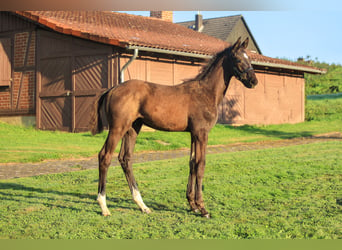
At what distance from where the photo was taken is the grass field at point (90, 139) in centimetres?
1385

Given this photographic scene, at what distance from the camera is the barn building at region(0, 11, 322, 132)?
61.6 feet

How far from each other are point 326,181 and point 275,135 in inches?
457

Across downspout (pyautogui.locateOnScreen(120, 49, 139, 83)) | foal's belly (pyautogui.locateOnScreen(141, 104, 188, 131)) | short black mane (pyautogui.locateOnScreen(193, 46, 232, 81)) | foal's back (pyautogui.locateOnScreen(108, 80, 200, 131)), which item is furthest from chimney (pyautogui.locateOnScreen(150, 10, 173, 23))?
foal's belly (pyautogui.locateOnScreen(141, 104, 188, 131))

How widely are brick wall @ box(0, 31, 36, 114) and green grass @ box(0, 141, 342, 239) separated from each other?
11415mm

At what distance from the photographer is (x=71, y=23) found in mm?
20156

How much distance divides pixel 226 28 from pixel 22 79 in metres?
26.8

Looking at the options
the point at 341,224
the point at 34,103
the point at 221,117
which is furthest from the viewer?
the point at 221,117

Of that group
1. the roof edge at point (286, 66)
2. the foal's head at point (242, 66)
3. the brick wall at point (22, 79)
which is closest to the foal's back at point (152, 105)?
the foal's head at point (242, 66)

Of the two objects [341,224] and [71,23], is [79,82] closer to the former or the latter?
[71,23]

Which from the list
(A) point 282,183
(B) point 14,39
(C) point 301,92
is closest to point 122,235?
(A) point 282,183

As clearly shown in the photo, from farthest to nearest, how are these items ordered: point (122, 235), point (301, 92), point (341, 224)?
point (301, 92)
point (341, 224)
point (122, 235)

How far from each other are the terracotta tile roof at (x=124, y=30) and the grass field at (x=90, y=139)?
353 cm

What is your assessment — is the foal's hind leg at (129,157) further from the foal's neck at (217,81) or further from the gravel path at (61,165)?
the gravel path at (61,165)

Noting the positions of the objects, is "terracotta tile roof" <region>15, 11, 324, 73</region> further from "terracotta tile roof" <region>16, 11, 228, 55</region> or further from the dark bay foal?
the dark bay foal
